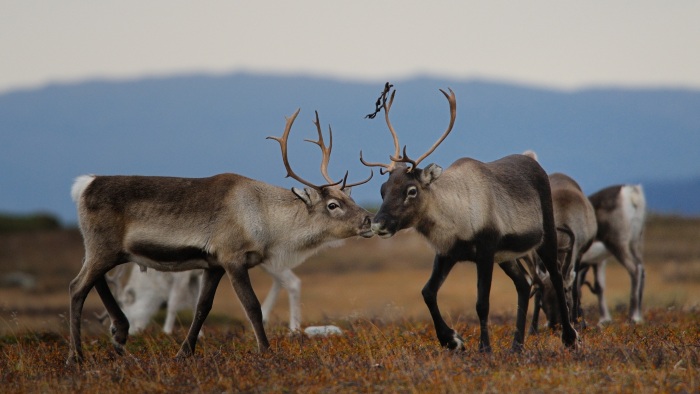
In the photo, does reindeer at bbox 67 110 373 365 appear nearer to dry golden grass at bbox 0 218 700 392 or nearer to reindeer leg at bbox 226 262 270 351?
reindeer leg at bbox 226 262 270 351

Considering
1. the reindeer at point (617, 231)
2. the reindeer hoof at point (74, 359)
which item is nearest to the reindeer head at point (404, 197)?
the reindeer hoof at point (74, 359)

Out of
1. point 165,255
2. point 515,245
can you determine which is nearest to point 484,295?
point 515,245

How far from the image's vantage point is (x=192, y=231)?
35.5 ft

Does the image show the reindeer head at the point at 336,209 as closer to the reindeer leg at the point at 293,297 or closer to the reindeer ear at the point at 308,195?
the reindeer ear at the point at 308,195

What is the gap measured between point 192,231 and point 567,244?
17.2 ft

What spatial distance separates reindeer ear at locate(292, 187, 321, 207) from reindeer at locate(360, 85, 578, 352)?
121 centimetres

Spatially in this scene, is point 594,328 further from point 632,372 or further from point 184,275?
point 184,275

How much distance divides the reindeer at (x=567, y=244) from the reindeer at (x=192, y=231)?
2.69 meters

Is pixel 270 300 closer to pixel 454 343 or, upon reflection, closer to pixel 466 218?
pixel 454 343

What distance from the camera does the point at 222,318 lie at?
796 inches

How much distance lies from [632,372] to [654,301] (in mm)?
13431

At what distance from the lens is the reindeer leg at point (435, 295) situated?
985 cm

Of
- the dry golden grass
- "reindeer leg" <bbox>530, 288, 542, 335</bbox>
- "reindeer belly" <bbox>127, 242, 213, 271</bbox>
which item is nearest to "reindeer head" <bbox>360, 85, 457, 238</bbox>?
the dry golden grass

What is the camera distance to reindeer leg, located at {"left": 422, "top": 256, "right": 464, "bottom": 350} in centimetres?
985
